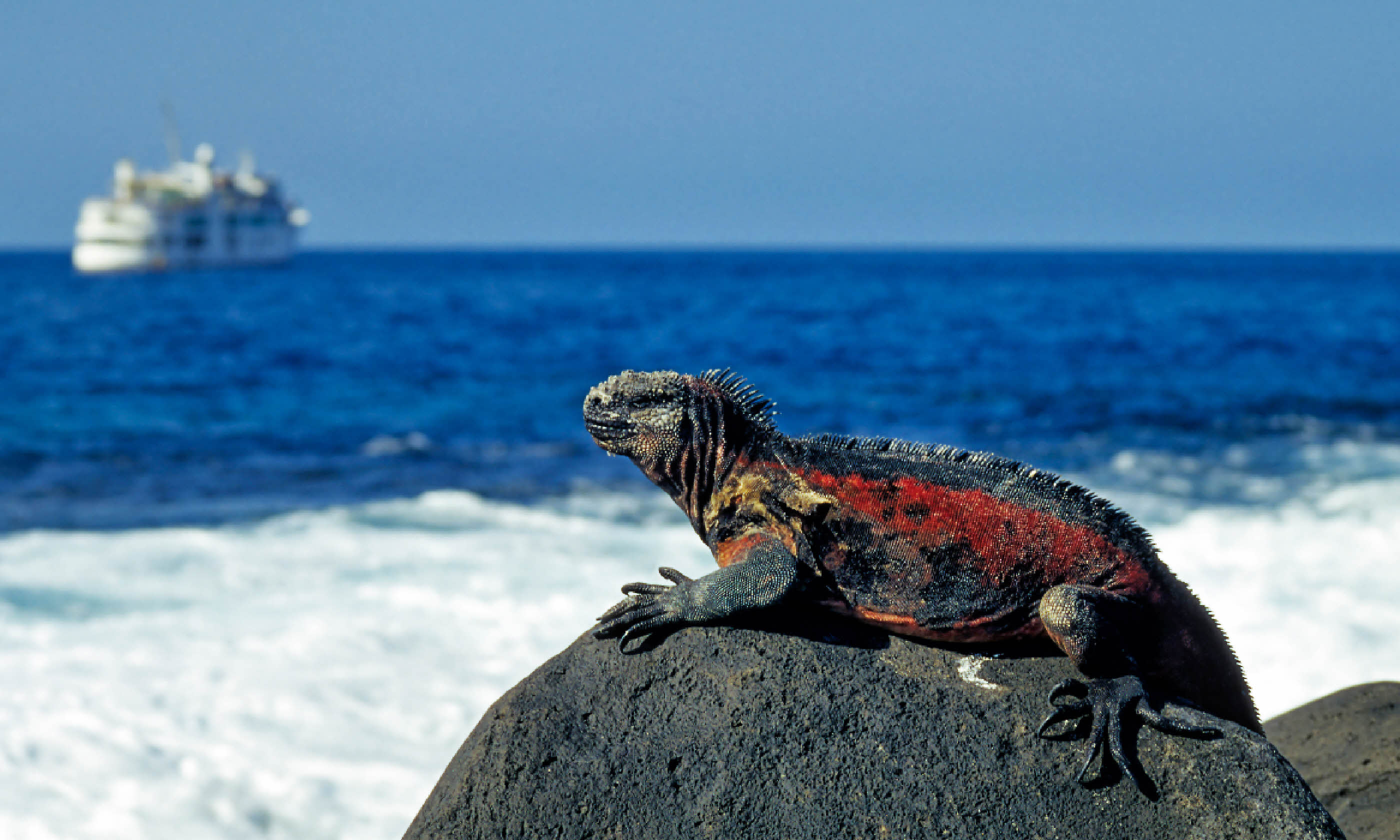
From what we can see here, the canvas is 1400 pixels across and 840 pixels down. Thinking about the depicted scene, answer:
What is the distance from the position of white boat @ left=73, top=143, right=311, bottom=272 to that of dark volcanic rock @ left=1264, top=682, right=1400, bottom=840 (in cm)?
7345

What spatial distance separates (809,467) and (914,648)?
576 millimetres

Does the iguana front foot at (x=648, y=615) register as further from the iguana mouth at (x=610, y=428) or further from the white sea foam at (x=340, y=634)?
the white sea foam at (x=340, y=634)

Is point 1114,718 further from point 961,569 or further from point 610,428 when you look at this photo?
Result: point 610,428

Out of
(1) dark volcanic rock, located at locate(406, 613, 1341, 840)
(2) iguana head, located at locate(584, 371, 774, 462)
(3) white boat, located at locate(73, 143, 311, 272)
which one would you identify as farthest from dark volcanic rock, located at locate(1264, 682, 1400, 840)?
(3) white boat, located at locate(73, 143, 311, 272)

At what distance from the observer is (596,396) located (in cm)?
363

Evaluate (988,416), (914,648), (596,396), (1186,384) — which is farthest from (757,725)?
(1186,384)

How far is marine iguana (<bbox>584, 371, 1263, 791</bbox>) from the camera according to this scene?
327cm

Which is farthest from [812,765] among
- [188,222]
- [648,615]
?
[188,222]

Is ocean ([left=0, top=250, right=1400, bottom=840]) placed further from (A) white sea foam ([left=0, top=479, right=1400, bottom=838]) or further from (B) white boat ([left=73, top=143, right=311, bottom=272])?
(B) white boat ([left=73, top=143, right=311, bottom=272])

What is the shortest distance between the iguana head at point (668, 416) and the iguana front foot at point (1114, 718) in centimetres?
111

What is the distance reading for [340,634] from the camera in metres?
7.45

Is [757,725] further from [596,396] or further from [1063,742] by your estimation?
[596,396]

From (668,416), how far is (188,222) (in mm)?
76918

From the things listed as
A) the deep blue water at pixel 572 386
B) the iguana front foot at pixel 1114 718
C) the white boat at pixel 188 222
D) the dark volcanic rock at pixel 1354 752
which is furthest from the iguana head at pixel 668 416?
the white boat at pixel 188 222
